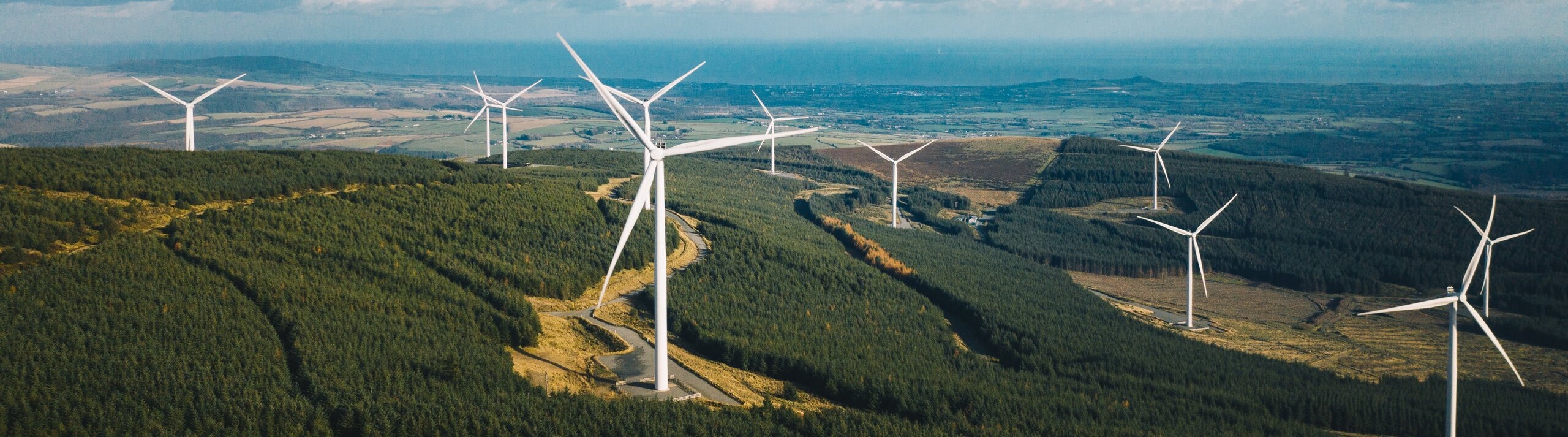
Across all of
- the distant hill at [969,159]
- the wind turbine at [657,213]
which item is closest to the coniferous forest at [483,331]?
the wind turbine at [657,213]

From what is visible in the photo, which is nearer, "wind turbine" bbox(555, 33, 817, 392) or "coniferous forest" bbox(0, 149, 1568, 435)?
"coniferous forest" bbox(0, 149, 1568, 435)

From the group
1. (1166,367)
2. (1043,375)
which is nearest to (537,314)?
(1043,375)

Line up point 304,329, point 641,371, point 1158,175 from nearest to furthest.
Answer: point 304,329, point 641,371, point 1158,175

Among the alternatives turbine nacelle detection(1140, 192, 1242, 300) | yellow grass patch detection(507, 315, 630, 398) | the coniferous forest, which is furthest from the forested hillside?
turbine nacelle detection(1140, 192, 1242, 300)

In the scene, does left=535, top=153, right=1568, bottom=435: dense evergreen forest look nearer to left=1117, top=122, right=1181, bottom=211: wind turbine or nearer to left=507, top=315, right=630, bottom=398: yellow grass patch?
left=507, top=315, right=630, bottom=398: yellow grass patch

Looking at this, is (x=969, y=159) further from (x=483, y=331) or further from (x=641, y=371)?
(x=483, y=331)


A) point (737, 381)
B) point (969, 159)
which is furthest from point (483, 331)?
point (969, 159)
